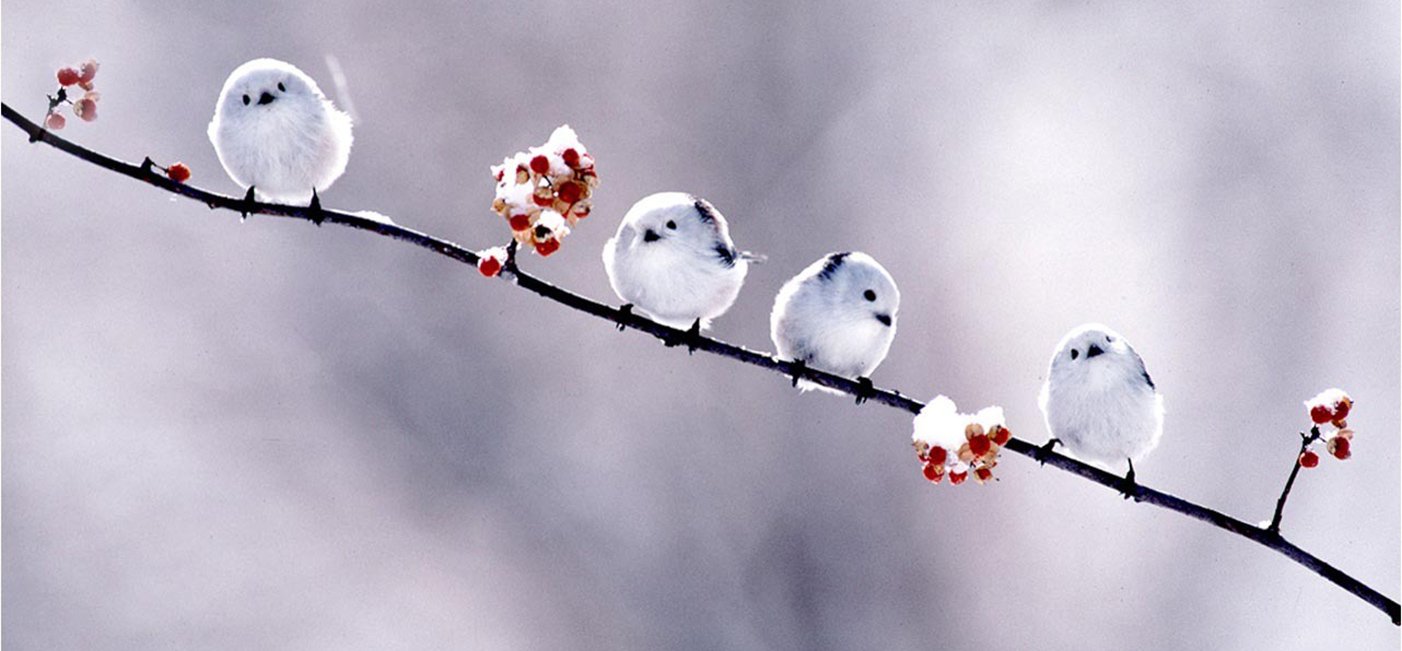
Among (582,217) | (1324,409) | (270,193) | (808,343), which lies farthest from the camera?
(808,343)

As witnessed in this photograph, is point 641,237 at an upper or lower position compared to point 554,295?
upper

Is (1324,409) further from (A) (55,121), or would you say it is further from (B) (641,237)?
(A) (55,121)

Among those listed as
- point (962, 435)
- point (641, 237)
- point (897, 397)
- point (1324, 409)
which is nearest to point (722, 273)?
point (641, 237)

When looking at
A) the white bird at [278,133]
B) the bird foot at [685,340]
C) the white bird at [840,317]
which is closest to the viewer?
the bird foot at [685,340]

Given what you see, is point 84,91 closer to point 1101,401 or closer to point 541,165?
point 541,165

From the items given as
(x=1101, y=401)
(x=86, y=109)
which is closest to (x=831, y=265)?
(x=1101, y=401)

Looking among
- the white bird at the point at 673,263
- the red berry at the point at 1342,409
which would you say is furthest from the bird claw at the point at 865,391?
the red berry at the point at 1342,409

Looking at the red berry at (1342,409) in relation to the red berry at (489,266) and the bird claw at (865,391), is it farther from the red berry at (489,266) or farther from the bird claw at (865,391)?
the red berry at (489,266)
